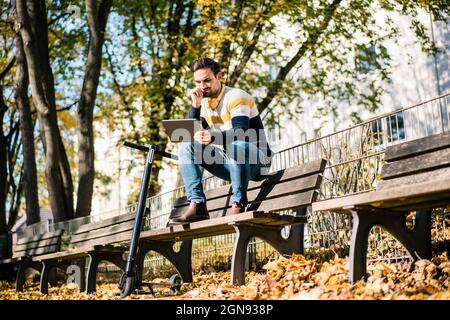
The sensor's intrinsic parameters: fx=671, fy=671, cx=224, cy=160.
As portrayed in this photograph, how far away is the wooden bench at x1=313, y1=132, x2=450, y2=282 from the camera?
168 inches

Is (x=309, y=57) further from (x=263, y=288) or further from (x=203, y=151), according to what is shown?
(x=263, y=288)

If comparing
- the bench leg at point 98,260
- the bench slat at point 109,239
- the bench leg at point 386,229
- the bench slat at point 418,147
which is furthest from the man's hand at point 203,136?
the bench leg at point 98,260

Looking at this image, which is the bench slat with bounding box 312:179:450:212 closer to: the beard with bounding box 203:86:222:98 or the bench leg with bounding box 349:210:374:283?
the bench leg with bounding box 349:210:374:283

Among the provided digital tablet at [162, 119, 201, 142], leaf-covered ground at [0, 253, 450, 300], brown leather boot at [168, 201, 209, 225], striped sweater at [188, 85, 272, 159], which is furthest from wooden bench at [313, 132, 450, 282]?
brown leather boot at [168, 201, 209, 225]

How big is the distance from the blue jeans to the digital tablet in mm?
98

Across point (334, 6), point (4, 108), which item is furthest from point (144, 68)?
point (334, 6)

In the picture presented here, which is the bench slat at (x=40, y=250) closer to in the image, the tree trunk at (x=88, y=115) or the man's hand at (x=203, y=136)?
the tree trunk at (x=88, y=115)

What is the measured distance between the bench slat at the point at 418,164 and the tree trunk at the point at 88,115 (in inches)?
387

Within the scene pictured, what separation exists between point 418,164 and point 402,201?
536 millimetres

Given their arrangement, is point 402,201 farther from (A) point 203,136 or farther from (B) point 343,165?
(B) point 343,165

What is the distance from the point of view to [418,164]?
473 centimetres

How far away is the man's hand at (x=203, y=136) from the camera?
5.86 meters

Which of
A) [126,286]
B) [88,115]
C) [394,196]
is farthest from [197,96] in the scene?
[88,115]

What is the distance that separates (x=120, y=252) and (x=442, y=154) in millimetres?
4685
